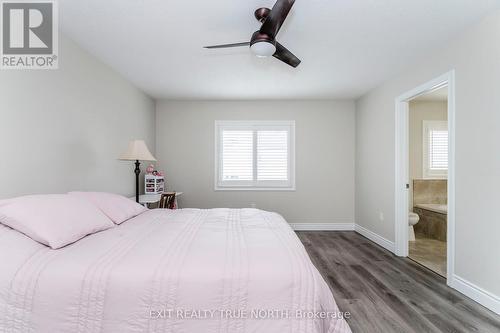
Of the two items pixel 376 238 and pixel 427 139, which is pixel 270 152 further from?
pixel 427 139

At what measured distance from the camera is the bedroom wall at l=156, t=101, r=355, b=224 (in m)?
4.71

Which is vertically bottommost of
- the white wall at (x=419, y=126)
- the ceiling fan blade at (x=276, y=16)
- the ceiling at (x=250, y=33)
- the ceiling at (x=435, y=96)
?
the white wall at (x=419, y=126)

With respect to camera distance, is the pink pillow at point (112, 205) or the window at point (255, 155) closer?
the pink pillow at point (112, 205)

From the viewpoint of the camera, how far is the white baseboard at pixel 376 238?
11.5 ft

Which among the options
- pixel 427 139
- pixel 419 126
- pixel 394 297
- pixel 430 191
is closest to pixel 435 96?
pixel 419 126

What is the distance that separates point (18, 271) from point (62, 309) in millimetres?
282

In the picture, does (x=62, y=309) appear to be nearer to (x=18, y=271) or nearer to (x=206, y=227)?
(x=18, y=271)

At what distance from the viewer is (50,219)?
1428 mm

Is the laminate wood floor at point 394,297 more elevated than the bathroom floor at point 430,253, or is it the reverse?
the laminate wood floor at point 394,297

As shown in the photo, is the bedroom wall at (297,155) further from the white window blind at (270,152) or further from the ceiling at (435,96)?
the ceiling at (435,96)

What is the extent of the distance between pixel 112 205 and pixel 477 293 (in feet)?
10.6

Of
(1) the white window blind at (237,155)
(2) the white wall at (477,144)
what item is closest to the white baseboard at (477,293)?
(2) the white wall at (477,144)

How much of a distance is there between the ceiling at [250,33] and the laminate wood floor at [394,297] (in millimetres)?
2450

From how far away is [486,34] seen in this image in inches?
83.6
